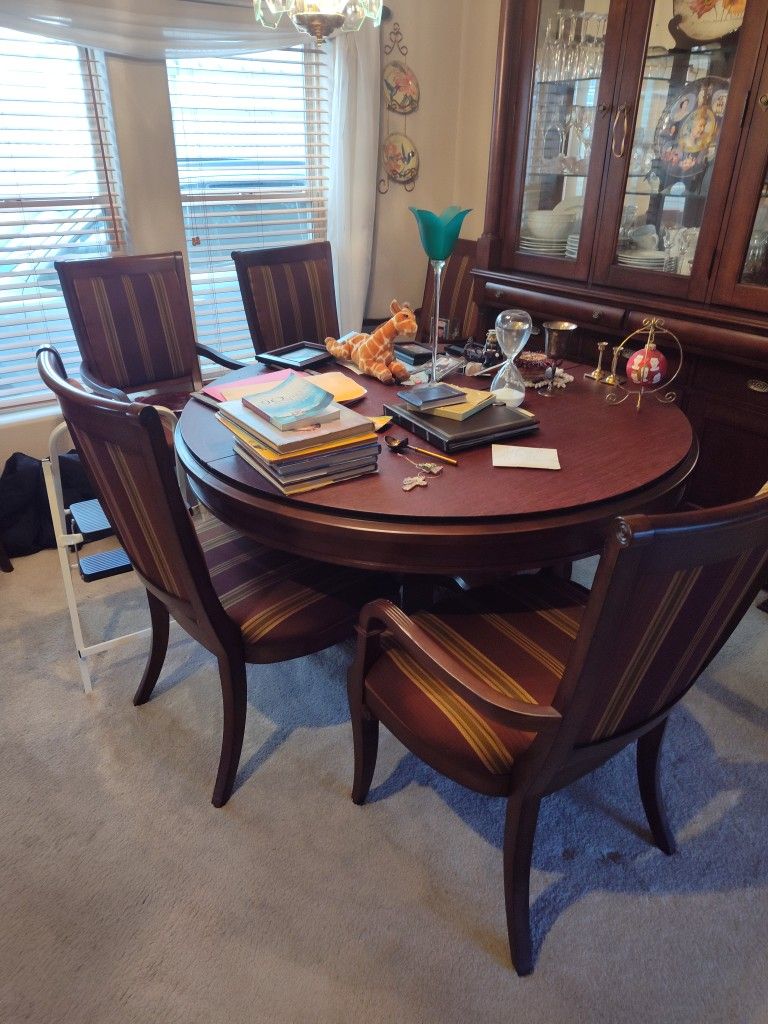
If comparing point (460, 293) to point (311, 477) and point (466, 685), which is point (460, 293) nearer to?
point (311, 477)

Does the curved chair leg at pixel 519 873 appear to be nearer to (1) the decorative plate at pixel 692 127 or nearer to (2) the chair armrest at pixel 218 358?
(2) the chair armrest at pixel 218 358

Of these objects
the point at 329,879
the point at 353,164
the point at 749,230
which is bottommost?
the point at 329,879

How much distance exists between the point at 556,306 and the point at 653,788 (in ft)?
6.05

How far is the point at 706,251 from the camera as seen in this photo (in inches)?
87.7

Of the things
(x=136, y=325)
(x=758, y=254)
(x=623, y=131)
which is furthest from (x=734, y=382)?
(x=136, y=325)

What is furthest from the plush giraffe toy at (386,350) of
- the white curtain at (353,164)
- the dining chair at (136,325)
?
the white curtain at (353,164)

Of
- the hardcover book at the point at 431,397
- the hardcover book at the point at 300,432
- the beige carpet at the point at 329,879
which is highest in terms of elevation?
the hardcover book at the point at 300,432

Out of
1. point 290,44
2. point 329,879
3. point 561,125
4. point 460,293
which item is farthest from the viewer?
point 460,293

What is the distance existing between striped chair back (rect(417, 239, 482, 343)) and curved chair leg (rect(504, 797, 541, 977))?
225 centimetres

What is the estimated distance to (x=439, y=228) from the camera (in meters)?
1.66

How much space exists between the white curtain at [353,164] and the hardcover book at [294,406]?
1.96 meters

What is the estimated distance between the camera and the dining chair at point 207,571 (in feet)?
3.84

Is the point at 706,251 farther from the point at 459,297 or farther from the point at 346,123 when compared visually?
the point at 346,123

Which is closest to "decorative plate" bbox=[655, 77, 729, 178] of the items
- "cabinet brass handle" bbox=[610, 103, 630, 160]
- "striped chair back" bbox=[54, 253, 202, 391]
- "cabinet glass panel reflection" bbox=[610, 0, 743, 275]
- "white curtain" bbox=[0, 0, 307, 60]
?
"cabinet glass panel reflection" bbox=[610, 0, 743, 275]
